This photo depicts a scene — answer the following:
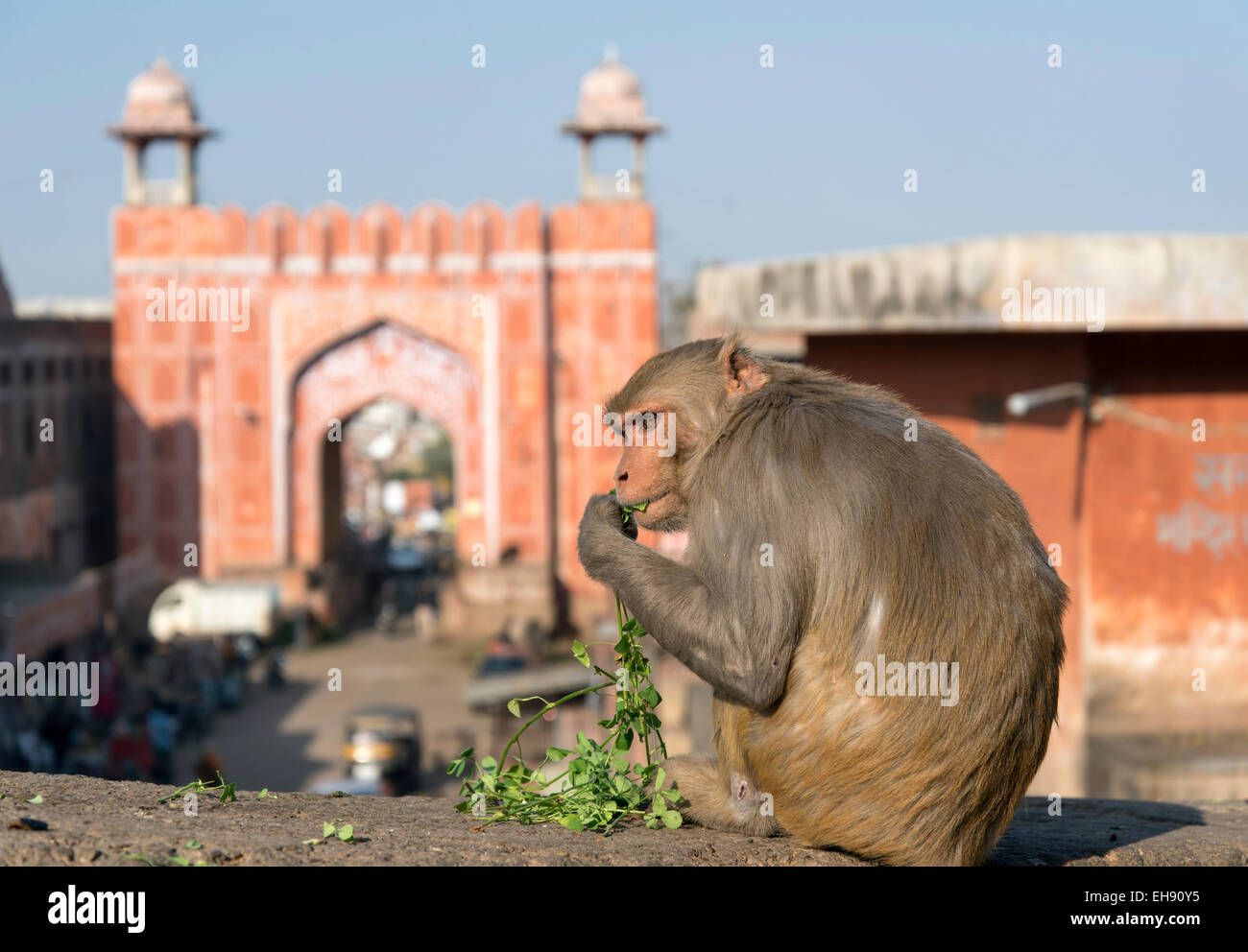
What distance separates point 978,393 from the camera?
7.40 m

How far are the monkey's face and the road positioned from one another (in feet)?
35.4

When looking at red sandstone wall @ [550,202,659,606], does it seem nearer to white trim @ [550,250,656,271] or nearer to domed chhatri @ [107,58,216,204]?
white trim @ [550,250,656,271]

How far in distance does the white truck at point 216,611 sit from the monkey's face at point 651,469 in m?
19.6

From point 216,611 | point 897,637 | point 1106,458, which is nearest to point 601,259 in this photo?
point 216,611

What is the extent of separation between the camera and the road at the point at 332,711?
1487 centimetres

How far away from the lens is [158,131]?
2308 cm

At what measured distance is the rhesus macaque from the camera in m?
2.52

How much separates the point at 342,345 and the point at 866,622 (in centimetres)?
2092

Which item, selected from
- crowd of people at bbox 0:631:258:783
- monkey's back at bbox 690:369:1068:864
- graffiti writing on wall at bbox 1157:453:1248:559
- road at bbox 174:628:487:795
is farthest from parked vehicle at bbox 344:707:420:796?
monkey's back at bbox 690:369:1068:864

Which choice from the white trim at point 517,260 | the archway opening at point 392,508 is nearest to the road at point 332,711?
the archway opening at point 392,508

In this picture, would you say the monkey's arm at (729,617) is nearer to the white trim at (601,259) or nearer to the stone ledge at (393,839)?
the stone ledge at (393,839)

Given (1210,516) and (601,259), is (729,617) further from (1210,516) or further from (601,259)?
(601,259)

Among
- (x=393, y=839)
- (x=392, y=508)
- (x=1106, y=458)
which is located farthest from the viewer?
(x=392, y=508)
